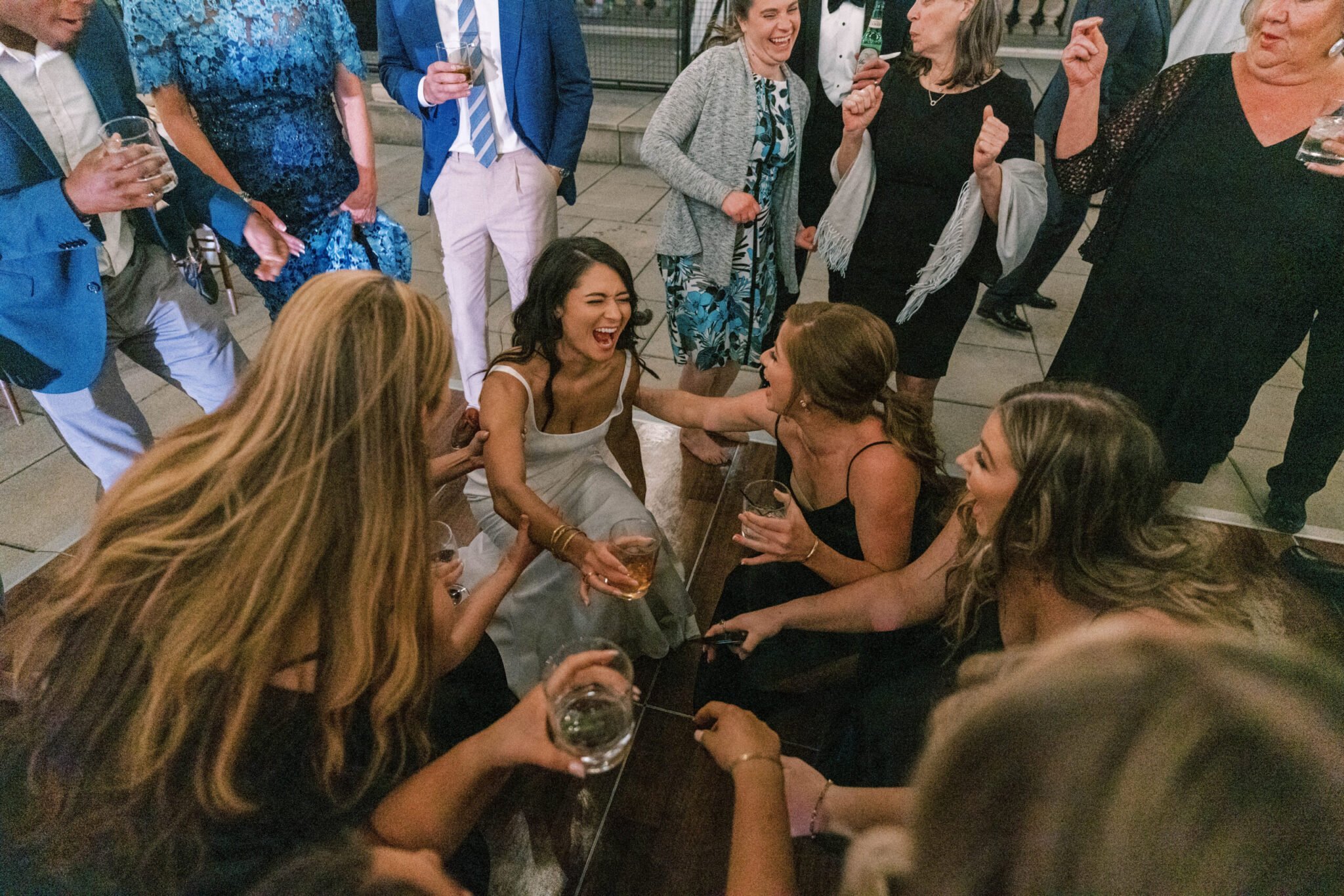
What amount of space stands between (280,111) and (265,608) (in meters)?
2.00

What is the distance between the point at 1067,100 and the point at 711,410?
195 cm

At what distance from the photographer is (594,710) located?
4.22ft

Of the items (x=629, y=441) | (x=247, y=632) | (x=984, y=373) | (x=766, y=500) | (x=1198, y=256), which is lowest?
(x=984, y=373)

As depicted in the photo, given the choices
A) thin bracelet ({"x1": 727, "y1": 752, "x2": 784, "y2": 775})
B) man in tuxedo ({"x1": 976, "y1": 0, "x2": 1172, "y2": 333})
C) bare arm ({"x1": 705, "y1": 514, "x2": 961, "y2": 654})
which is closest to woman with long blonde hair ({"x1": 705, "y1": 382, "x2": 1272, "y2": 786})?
bare arm ({"x1": 705, "y1": 514, "x2": 961, "y2": 654})

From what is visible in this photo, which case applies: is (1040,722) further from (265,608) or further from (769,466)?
(769,466)

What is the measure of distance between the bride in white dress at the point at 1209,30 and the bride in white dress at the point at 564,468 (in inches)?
108

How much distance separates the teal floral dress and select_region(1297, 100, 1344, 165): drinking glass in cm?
142

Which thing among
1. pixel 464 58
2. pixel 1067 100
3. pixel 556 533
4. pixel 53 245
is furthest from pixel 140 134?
pixel 1067 100

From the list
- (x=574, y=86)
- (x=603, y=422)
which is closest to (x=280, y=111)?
(x=574, y=86)

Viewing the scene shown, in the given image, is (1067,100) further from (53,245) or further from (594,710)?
(53,245)

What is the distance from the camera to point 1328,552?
2775 mm

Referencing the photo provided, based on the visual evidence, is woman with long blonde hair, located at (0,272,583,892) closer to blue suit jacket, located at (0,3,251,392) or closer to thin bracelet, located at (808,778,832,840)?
thin bracelet, located at (808,778,832,840)

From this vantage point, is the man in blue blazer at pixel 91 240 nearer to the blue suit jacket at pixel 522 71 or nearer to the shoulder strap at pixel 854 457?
the blue suit jacket at pixel 522 71

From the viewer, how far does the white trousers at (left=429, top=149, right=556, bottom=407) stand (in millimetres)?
2922
